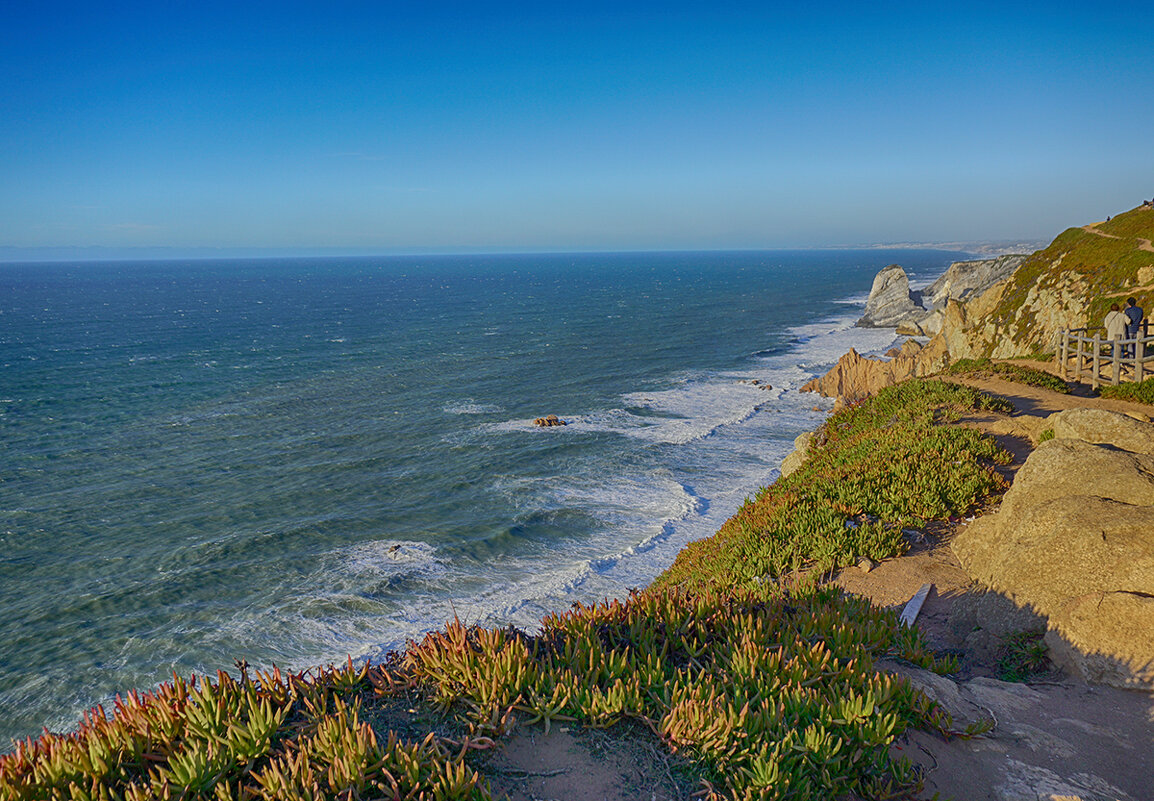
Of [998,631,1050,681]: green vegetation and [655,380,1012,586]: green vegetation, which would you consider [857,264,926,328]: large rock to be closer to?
[655,380,1012,586]: green vegetation

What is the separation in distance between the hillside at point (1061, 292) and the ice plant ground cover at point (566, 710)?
29141 mm

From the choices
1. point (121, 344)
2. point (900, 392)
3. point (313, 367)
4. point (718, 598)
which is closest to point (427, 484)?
point (900, 392)

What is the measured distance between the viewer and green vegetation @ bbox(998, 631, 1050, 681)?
662 centimetres

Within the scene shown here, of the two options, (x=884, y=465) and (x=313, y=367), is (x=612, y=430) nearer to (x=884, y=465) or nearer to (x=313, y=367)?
(x=884, y=465)

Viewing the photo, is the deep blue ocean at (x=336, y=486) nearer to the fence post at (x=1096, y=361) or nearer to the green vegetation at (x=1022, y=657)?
the fence post at (x=1096, y=361)

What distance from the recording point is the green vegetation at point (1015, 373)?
20.8 meters

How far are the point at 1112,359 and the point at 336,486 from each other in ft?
87.0

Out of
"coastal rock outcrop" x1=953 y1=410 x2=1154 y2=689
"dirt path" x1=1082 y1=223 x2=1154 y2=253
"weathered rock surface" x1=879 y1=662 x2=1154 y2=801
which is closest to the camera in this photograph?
"weathered rock surface" x1=879 y1=662 x2=1154 y2=801

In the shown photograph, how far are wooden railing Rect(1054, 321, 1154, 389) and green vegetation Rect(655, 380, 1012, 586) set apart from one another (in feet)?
30.3

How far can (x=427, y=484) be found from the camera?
26609mm

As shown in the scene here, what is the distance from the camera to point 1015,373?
22.1 m

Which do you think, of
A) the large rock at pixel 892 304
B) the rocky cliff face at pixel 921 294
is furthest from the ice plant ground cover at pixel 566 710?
the large rock at pixel 892 304

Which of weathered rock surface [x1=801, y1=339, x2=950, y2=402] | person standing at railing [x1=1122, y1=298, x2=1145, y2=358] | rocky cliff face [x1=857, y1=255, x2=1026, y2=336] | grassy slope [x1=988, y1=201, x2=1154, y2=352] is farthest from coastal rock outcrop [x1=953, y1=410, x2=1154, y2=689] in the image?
rocky cliff face [x1=857, y1=255, x2=1026, y2=336]

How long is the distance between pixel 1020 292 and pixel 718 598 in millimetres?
37027
